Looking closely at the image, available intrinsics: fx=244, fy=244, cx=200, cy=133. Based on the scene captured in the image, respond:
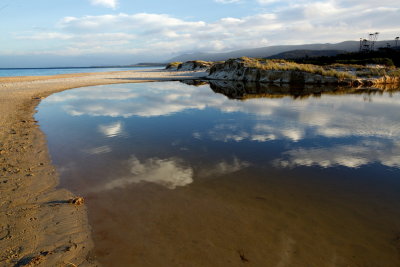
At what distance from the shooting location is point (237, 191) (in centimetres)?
520

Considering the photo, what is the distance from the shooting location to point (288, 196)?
497 cm

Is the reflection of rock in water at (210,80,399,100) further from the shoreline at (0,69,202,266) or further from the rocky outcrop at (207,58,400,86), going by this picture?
the shoreline at (0,69,202,266)

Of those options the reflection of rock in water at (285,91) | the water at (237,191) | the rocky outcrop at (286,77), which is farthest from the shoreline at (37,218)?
the rocky outcrop at (286,77)

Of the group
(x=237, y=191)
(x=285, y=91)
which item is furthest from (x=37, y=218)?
(x=285, y=91)

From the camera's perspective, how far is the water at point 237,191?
11.6ft

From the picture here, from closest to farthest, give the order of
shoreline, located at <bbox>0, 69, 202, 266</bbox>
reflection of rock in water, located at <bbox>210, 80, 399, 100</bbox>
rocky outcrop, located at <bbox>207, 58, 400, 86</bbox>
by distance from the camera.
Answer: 1. shoreline, located at <bbox>0, 69, 202, 266</bbox>
2. reflection of rock in water, located at <bbox>210, 80, 399, 100</bbox>
3. rocky outcrop, located at <bbox>207, 58, 400, 86</bbox>

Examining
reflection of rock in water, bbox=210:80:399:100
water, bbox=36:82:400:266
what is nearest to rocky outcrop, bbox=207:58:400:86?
reflection of rock in water, bbox=210:80:399:100

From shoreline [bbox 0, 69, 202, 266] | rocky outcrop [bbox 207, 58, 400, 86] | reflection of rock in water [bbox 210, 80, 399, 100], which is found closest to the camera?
shoreline [bbox 0, 69, 202, 266]

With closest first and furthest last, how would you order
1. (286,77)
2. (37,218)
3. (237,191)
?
(37,218) < (237,191) < (286,77)

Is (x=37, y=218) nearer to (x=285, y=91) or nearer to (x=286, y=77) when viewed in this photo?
(x=285, y=91)

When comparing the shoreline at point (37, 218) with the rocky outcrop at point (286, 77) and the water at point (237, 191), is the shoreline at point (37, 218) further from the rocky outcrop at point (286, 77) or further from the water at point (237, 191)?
the rocky outcrop at point (286, 77)

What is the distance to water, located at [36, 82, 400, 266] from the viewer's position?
354 centimetres

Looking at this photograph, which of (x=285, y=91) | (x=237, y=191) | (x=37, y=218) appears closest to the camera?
(x=37, y=218)

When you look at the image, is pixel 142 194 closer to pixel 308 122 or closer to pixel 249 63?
pixel 308 122
